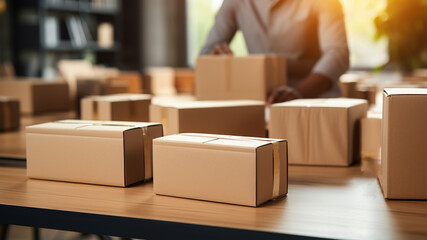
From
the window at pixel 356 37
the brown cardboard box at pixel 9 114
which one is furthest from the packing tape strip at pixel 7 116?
the window at pixel 356 37

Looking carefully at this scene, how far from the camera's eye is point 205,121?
1.27 metres

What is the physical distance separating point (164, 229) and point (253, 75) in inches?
32.9

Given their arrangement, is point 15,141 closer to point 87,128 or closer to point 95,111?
point 95,111

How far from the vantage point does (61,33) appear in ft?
18.7

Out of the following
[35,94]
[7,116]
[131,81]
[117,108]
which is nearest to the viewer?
[117,108]

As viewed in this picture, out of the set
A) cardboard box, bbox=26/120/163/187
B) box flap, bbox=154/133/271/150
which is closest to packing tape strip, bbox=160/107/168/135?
cardboard box, bbox=26/120/163/187

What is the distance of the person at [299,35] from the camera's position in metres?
1.70

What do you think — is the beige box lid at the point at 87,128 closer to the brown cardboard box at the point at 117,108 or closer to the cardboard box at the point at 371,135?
the brown cardboard box at the point at 117,108

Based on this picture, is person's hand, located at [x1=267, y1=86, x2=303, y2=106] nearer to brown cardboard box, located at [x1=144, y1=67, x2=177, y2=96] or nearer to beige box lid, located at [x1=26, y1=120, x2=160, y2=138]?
beige box lid, located at [x1=26, y1=120, x2=160, y2=138]

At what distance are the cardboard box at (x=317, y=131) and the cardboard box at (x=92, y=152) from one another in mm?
309

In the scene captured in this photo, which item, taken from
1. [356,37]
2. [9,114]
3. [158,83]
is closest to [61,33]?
[158,83]

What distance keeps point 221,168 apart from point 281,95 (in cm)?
71

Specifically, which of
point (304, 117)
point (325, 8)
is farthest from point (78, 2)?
point (304, 117)

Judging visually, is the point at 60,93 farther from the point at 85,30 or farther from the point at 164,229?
the point at 85,30
